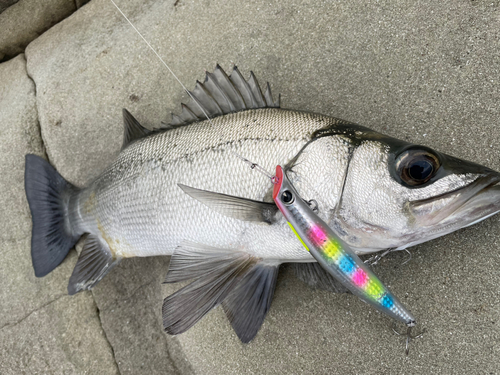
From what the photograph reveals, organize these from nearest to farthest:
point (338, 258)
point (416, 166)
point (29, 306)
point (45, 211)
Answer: point (338, 258), point (416, 166), point (45, 211), point (29, 306)

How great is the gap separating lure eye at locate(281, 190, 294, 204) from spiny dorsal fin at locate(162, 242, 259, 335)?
42 cm

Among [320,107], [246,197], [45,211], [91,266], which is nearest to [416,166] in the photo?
[246,197]

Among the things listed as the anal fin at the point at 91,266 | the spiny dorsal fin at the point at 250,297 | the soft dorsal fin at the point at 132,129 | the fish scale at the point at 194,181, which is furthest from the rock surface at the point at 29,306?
the spiny dorsal fin at the point at 250,297

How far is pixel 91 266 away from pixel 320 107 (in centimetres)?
150

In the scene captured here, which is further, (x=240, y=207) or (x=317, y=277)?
(x=317, y=277)

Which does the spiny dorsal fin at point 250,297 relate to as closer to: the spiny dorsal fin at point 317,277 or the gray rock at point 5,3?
the spiny dorsal fin at point 317,277

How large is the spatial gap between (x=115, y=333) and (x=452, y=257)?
1.87 metres

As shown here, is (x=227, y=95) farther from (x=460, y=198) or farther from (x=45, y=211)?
(x=45, y=211)

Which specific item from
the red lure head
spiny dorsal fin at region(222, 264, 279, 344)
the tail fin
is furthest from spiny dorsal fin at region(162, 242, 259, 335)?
the tail fin

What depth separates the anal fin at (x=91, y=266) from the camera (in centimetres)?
183

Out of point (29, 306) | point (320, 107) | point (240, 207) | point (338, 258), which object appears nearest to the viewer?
point (338, 258)

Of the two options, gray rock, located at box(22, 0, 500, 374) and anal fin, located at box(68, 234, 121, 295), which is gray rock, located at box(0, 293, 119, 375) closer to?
gray rock, located at box(22, 0, 500, 374)

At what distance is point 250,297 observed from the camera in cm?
153

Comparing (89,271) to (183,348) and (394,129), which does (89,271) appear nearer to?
(183,348)
